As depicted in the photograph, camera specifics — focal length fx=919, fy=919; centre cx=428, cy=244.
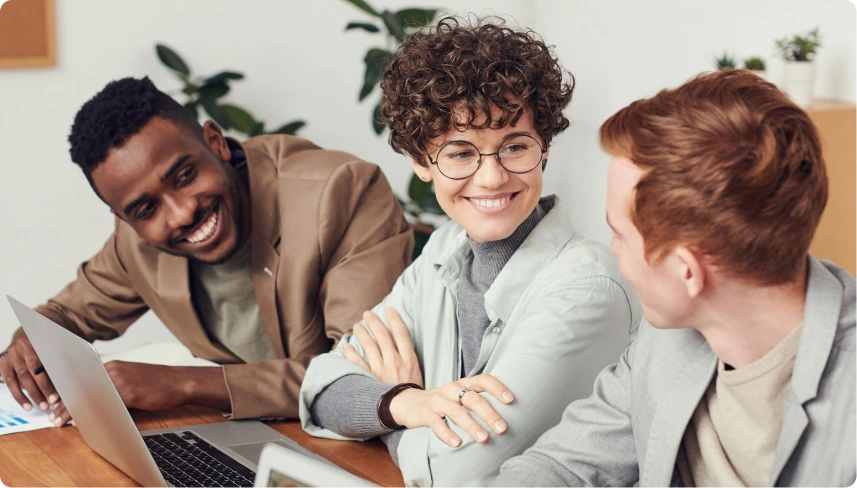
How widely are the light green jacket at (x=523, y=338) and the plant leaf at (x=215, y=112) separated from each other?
88.3 inches

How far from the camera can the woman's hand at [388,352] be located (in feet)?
5.50

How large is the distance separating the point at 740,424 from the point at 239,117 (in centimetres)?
308

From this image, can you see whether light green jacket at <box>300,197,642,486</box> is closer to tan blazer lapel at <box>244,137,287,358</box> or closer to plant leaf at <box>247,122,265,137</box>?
tan blazer lapel at <box>244,137,287,358</box>

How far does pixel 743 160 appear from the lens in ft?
3.15

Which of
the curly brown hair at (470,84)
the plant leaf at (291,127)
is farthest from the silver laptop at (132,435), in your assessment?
the plant leaf at (291,127)

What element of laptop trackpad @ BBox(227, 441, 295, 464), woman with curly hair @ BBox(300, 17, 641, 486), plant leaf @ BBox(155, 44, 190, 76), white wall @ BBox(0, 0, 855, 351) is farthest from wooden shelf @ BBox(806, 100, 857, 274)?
plant leaf @ BBox(155, 44, 190, 76)

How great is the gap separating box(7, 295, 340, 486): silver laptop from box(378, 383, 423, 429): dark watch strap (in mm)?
114

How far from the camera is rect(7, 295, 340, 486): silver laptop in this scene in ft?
4.51

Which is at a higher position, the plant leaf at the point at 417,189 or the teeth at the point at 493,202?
the teeth at the point at 493,202

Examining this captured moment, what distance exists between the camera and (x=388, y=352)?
1.70 metres

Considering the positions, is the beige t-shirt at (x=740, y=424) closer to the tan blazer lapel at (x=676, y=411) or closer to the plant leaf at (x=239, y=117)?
the tan blazer lapel at (x=676, y=411)

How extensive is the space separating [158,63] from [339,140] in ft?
2.91

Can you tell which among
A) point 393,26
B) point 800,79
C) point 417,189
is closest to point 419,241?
point 417,189

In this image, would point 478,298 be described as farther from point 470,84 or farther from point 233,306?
point 233,306
